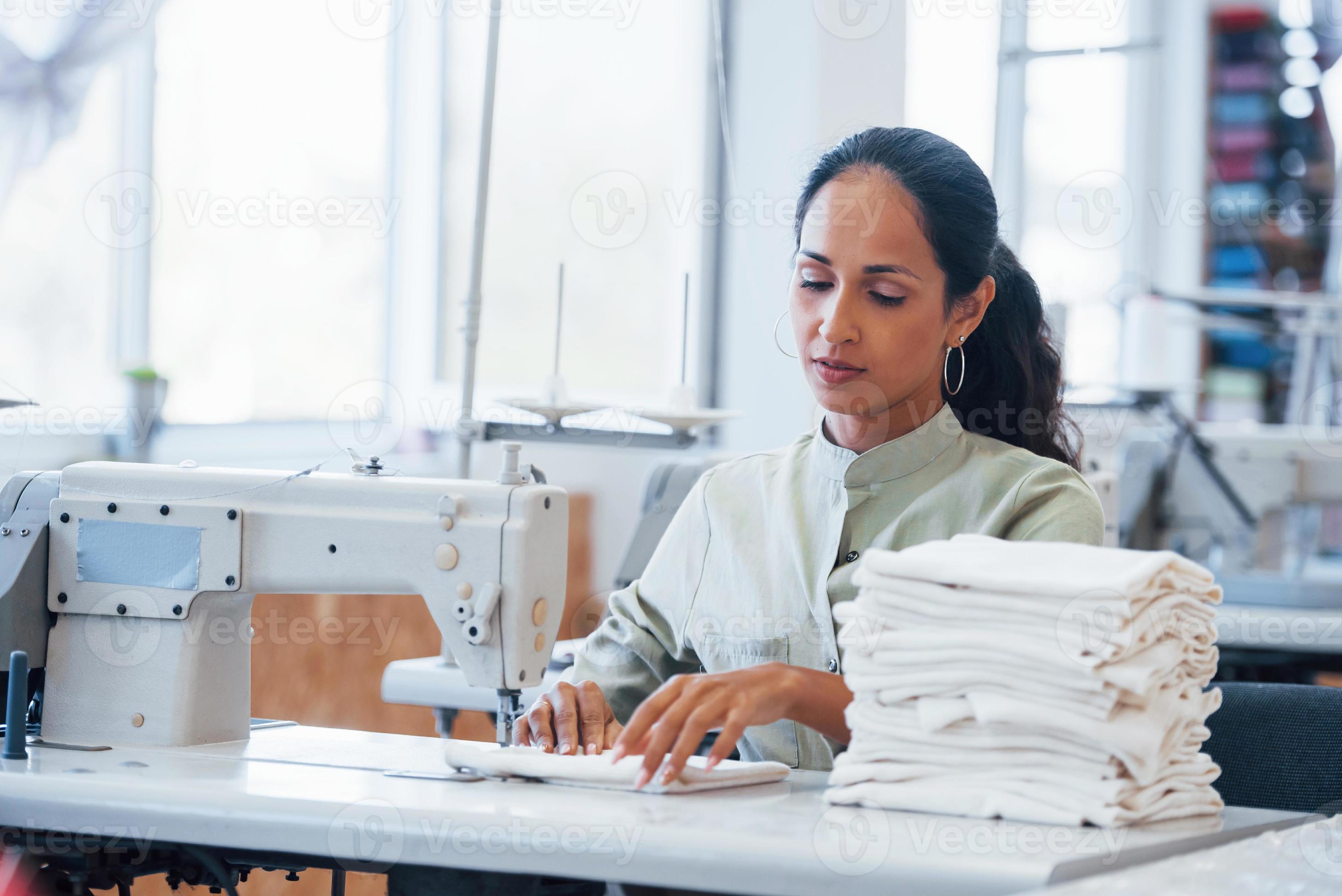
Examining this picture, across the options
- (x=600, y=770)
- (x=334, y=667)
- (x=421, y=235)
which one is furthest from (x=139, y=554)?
(x=421, y=235)

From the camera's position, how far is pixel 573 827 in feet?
3.60

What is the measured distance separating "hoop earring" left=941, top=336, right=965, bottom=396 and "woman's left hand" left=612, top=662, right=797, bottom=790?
59 cm

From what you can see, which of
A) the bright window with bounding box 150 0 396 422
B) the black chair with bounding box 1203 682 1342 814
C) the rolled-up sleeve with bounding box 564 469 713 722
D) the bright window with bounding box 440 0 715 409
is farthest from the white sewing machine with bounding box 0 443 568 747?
the bright window with bounding box 440 0 715 409

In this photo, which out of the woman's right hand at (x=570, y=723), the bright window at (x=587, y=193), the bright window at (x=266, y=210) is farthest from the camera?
the bright window at (x=587, y=193)

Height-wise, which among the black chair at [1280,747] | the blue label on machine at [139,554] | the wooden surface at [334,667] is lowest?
the wooden surface at [334,667]

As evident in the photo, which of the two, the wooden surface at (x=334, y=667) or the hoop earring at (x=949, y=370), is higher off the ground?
the hoop earring at (x=949, y=370)

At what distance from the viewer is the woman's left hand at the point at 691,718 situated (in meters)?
1.21

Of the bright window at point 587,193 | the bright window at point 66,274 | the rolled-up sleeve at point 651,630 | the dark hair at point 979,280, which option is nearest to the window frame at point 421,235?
the bright window at point 587,193

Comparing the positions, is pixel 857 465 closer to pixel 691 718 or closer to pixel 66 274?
pixel 691 718

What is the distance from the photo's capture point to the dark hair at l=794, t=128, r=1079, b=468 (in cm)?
163

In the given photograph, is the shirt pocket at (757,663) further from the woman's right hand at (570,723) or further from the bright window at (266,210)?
the bright window at (266,210)

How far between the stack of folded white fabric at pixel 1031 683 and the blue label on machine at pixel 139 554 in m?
0.69

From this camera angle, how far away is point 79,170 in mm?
2615

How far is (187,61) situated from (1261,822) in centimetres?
252
